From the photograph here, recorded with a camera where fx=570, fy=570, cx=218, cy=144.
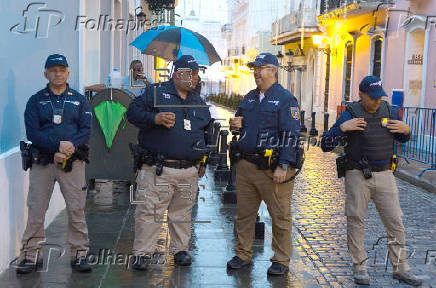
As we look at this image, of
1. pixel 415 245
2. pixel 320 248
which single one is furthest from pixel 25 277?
pixel 415 245

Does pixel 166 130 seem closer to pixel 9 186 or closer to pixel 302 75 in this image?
pixel 9 186

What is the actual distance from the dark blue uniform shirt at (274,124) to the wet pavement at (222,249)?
1.22m

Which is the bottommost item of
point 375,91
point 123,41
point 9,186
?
point 9,186

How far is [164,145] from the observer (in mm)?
5340

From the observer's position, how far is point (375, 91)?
508cm

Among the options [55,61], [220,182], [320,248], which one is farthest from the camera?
[220,182]

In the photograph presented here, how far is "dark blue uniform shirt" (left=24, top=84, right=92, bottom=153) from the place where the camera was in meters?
5.07

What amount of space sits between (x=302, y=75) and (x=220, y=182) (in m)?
22.8

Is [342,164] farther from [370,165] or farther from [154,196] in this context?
[154,196]

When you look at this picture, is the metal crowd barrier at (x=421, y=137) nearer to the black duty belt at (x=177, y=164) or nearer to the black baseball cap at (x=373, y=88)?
the black baseball cap at (x=373, y=88)

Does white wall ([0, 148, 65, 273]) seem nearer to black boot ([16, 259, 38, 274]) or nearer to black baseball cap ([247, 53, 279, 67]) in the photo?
black boot ([16, 259, 38, 274])

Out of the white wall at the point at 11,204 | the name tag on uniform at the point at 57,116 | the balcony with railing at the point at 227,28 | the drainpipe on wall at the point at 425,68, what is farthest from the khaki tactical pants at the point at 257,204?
the balcony with railing at the point at 227,28

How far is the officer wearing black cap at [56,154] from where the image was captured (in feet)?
16.7

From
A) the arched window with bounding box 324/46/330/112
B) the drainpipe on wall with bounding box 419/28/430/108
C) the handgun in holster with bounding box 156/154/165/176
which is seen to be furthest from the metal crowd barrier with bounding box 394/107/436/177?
the arched window with bounding box 324/46/330/112
